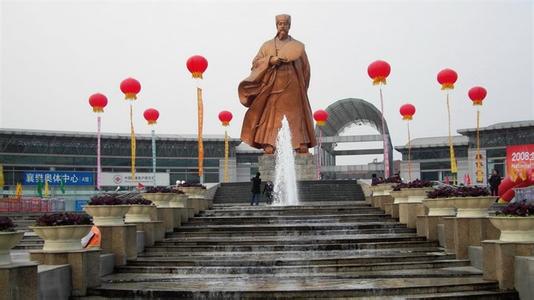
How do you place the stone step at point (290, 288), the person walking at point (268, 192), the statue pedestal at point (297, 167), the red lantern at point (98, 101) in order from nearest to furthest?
1. the stone step at point (290, 288)
2. the person walking at point (268, 192)
3. the statue pedestal at point (297, 167)
4. the red lantern at point (98, 101)

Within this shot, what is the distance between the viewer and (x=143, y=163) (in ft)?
188

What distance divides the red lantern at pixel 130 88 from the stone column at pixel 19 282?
20.5m

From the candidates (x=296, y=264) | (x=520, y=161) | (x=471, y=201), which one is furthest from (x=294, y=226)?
(x=520, y=161)

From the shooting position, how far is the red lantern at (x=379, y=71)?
28062 millimetres

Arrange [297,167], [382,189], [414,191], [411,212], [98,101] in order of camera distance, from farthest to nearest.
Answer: [98,101], [297,167], [382,189], [414,191], [411,212]

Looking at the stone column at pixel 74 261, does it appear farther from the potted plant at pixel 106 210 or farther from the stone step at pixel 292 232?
the stone step at pixel 292 232

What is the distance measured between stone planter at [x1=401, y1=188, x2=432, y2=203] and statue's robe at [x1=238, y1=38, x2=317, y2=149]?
11771mm

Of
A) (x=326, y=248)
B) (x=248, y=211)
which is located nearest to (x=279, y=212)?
(x=248, y=211)

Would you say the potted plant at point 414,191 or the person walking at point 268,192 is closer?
the potted plant at point 414,191

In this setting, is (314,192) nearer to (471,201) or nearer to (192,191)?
(192,191)

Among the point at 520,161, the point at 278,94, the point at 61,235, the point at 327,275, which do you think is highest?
the point at 278,94

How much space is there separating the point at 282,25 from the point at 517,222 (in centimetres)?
1739

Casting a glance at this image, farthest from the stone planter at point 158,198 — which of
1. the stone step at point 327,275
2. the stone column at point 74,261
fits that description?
the stone column at point 74,261

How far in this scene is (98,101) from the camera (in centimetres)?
2908
